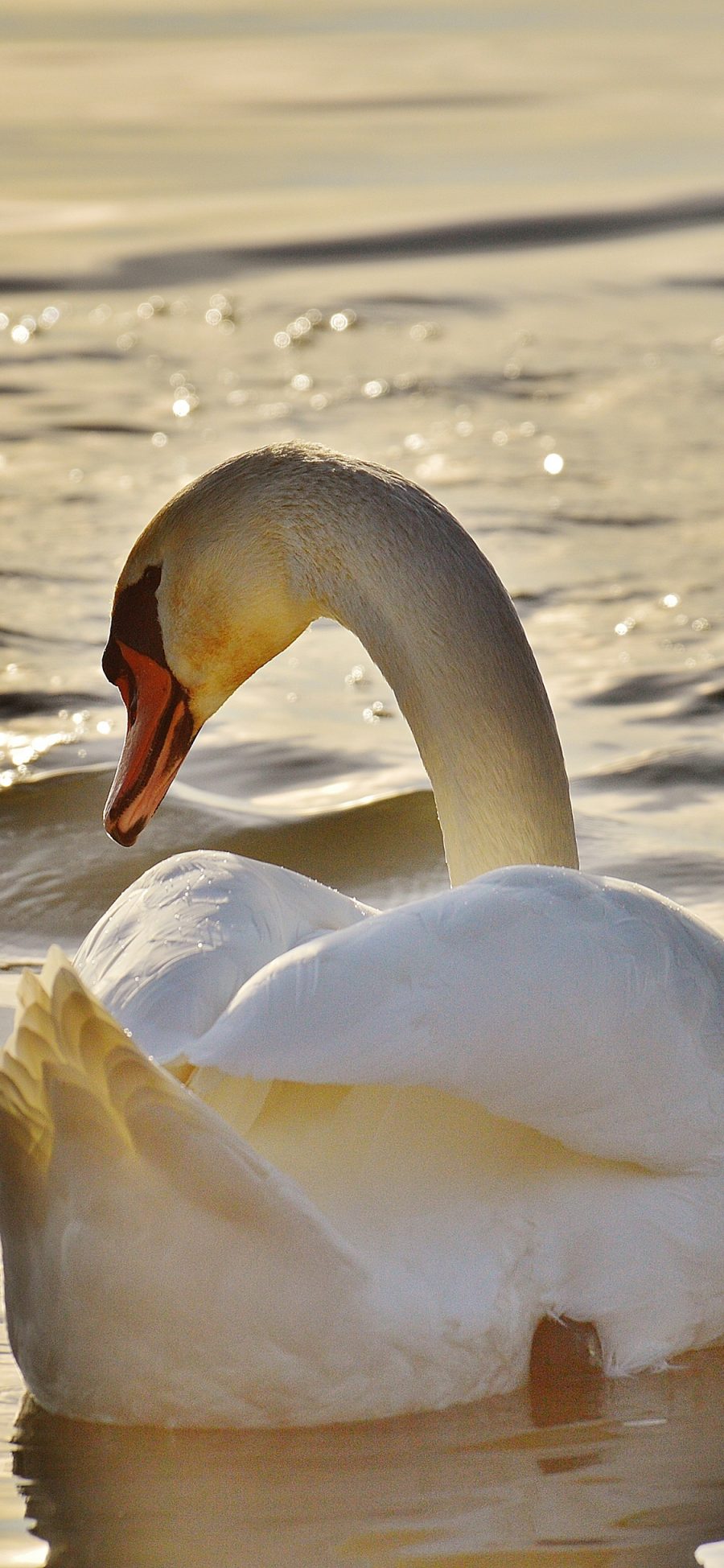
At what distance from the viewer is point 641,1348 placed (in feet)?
8.28

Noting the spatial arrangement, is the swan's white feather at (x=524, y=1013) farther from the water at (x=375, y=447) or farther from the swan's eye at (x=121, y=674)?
the swan's eye at (x=121, y=674)

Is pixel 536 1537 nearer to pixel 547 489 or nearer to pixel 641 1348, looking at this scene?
pixel 641 1348

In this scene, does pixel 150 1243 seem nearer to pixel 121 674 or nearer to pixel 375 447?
pixel 121 674

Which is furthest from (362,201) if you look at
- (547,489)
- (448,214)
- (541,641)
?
(541,641)

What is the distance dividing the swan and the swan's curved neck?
1.76ft

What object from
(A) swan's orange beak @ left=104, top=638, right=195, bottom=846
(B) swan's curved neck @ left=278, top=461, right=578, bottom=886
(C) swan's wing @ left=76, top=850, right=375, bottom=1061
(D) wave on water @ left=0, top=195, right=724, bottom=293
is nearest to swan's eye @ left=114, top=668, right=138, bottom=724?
(A) swan's orange beak @ left=104, top=638, right=195, bottom=846

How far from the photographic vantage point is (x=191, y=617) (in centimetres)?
361

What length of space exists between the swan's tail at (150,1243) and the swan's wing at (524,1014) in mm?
89

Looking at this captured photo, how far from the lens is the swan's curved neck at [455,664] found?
3303 millimetres

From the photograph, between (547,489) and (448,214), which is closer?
(547,489)

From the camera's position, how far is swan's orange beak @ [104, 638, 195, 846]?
3.72m

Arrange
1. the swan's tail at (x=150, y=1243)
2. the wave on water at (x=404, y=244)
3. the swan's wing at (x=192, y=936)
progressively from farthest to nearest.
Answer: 1. the wave on water at (x=404, y=244)
2. the swan's wing at (x=192, y=936)
3. the swan's tail at (x=150, y=1243)

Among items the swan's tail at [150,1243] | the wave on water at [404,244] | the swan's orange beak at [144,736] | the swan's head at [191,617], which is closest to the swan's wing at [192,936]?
the swan's tail at [150,1243]

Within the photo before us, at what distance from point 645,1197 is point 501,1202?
0.16 meters
